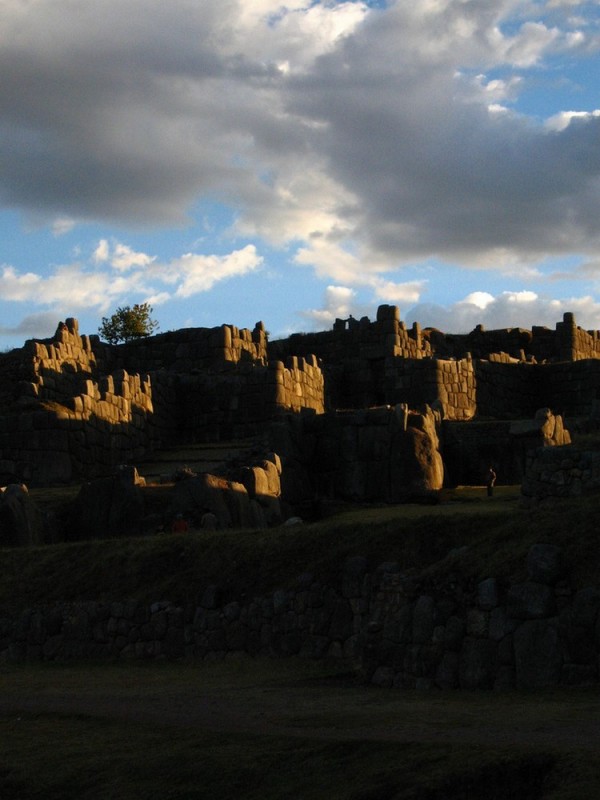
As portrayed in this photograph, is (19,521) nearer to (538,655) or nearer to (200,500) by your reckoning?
(200,500)

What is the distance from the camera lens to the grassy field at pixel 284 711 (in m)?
9.84

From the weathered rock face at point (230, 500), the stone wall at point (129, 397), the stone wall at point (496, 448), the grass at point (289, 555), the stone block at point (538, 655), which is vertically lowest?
the stone block at point (538, 655)

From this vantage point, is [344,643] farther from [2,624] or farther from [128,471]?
[128,471]

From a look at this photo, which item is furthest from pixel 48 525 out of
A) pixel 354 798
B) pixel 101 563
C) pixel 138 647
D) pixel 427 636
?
pixel 354 798

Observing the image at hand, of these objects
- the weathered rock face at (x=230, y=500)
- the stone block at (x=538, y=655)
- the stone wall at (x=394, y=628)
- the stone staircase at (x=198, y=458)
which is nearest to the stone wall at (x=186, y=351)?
the stone staircase at (x=198, y=458)

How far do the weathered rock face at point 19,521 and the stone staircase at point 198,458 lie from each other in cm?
427

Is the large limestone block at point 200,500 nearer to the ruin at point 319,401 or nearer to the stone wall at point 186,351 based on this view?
the ruin at point 319,401

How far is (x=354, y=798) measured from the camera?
962cm

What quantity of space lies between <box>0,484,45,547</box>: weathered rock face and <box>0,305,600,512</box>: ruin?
6.28m

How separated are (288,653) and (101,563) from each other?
14.7ft

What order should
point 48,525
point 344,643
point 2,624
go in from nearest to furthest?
point 344,643, point 2,624, point 48,525

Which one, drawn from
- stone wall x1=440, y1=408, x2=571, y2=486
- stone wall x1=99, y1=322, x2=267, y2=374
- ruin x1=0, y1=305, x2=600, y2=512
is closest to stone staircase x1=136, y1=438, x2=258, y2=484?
ruin x1=0, y1=305, x2=600, y2=512

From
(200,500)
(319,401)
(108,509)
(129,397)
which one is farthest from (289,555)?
(319,401)

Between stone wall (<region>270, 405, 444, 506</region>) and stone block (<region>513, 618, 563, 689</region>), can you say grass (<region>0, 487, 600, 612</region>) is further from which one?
stone wall (<region>270, 405, 444, 506</region>)
